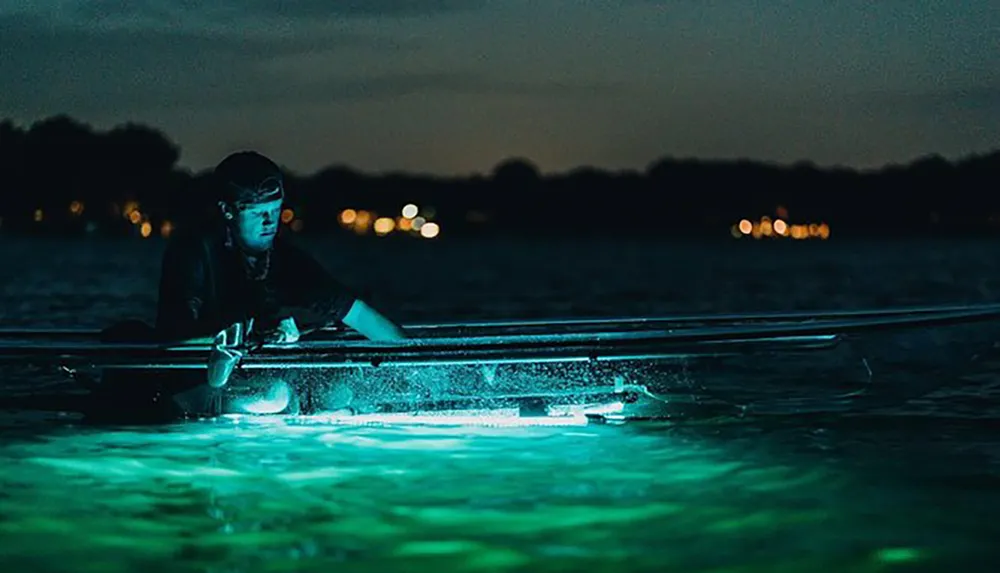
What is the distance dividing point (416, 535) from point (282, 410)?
12.3 feet

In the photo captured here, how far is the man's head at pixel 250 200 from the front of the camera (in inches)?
478

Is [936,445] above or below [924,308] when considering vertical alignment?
below

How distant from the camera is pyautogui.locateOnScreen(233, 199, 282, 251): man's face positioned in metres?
12.2

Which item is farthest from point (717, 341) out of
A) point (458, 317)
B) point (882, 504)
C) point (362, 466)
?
point (458, 317)

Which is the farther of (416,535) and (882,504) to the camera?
(882,504)

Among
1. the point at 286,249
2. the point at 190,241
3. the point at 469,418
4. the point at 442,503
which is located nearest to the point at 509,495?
the point at 442,503

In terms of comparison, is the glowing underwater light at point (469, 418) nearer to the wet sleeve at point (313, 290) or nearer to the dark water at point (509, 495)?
the dark water at point (509, 495)

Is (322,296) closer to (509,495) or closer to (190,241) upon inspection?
(190,241)

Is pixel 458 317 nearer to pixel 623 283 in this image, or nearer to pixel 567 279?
pixel 623 283

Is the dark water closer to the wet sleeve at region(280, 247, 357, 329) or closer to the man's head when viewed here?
the wet sleeve at region(280, 247, 357, 329)

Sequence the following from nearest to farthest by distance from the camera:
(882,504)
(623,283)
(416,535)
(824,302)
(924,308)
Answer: (416,535), (882,504), (924,308), (824,302), (623,283)

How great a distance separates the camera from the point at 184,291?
479 inches

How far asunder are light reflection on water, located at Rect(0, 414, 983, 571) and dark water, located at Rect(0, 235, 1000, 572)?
0.02 m

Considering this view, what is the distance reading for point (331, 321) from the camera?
1280 centimetres
